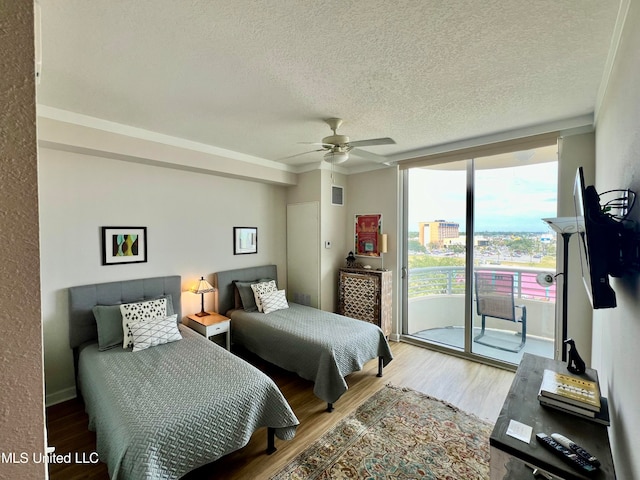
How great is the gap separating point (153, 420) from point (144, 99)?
2.25m

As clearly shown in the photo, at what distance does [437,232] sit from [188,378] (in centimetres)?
331

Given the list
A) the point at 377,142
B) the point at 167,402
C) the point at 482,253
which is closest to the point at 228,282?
the point at 167,402

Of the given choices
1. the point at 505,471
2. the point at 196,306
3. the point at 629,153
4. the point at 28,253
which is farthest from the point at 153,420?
the point at 629,153

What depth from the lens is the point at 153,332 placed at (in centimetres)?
269

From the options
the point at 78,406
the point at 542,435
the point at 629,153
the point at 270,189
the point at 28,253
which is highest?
the point at 270,189

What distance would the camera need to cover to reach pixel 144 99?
228 cm

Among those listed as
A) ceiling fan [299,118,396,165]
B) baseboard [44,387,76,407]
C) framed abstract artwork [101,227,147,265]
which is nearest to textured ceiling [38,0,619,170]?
ceiling fan [299,118,396,165]

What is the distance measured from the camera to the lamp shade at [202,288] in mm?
3469

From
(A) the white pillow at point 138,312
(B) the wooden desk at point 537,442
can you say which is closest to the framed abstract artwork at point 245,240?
(A) the white pillow at point 138,312

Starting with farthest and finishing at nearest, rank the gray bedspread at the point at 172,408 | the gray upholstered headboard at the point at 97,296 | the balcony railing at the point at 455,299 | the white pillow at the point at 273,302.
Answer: the white pillow at the point at 273,302 < the balcony railing at the point at 455,299 < the gray upholstered headboard at the point at 97,296 < the gray bedspread at the point at 172,408

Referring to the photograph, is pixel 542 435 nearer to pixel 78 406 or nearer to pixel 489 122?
pixel 489 122

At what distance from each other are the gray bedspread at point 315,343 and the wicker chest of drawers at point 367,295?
701mm

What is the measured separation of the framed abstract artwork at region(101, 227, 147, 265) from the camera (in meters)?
2.98

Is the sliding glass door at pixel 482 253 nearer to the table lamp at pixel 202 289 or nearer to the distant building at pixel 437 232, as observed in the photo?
the distant building at pixel 437 232
